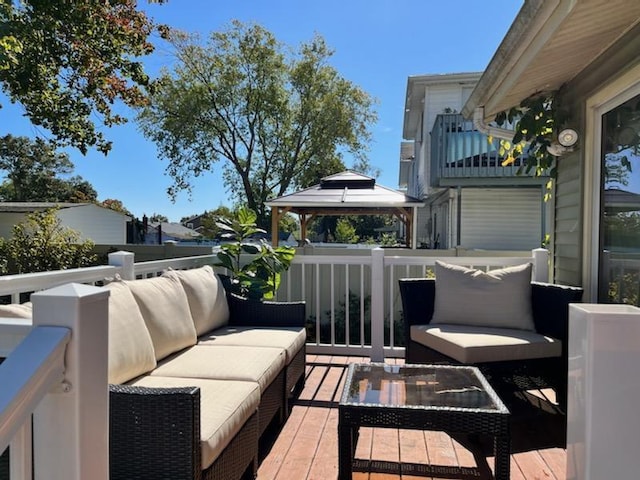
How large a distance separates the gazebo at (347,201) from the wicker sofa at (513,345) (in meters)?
4.81

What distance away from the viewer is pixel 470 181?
31.0 ft

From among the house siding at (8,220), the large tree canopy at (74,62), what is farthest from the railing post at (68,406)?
the house siding at (8,220)

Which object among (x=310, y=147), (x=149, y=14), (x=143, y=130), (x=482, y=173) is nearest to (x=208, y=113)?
(x=143, y=130)

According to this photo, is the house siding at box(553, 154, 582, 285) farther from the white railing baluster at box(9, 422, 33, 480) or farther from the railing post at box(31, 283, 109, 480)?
the white railing baluster at box(9, 422, 33, 480)

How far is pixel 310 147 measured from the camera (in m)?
16.5

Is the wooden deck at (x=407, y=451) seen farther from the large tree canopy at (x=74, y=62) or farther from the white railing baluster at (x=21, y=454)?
the large tree canopy at (x=74, y=62)

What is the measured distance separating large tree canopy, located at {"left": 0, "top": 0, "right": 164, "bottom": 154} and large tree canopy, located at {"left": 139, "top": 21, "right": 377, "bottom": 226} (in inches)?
273

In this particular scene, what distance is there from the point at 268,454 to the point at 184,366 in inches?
25.8

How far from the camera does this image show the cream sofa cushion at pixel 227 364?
7.25 feet

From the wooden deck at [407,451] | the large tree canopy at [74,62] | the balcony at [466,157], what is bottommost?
the wooden deck at [407,451]

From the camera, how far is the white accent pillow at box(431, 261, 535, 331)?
10.8ft

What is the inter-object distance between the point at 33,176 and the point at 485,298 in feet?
108

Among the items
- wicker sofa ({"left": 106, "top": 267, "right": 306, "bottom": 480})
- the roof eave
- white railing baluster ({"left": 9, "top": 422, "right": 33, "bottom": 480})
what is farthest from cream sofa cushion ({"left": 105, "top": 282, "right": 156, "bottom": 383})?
the roof eave

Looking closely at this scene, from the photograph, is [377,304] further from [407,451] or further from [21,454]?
[21,454]
